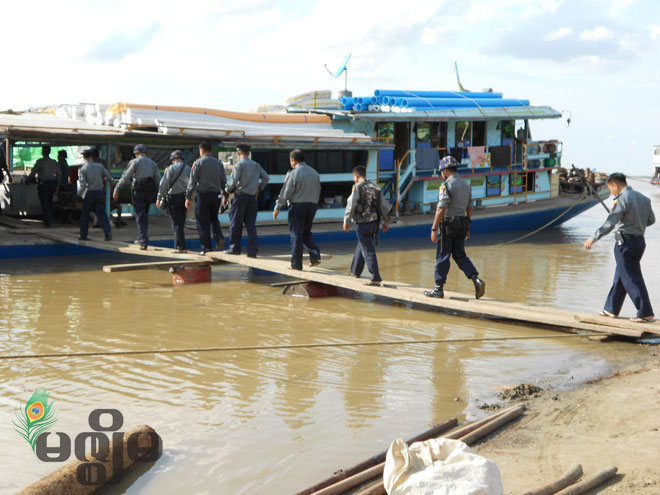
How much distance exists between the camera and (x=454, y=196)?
347 inches

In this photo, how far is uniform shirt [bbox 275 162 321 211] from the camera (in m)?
10.1

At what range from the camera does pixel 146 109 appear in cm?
1516

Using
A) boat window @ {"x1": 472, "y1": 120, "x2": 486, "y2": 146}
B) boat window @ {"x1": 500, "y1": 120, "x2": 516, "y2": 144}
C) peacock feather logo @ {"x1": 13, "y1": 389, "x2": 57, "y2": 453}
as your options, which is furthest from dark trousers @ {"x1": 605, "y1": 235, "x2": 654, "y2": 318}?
boat window @ {"x1": 500, "y1": 120, "x2": 516, "y2": 144}

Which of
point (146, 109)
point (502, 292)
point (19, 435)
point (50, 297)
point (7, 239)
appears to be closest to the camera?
point (19, 435)

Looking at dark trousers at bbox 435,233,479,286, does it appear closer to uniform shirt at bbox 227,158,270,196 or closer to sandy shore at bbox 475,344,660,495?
sandy shore at bbox 475,344,660,495

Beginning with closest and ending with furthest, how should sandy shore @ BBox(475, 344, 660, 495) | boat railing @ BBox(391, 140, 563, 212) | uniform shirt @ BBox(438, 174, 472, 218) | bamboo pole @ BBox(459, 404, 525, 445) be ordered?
sandy shore @ BBox(475, 344, 660, 495) < bamboo pole @ BBox(459, 404, 525, 445) < uniform shirt @ BBox(438, 174, 472, 218) < boat railing @ BBox(391, 140, 563, 212)

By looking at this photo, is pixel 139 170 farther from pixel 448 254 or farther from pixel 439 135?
pixel 439 135

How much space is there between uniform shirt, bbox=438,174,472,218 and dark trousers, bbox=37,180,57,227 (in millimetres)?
8816

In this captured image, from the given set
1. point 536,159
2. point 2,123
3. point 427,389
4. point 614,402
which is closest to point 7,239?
point 2,123

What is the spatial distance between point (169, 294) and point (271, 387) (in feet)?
15.3

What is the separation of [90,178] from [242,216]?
3055 millimetres

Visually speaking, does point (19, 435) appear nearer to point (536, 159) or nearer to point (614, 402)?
point (614, 402)

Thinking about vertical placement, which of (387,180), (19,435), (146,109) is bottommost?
(19,435)

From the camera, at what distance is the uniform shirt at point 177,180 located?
11352 mm
